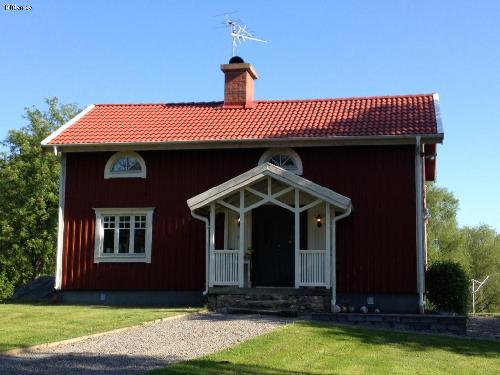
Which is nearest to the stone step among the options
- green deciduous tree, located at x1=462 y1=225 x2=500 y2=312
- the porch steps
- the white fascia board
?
the porch steps

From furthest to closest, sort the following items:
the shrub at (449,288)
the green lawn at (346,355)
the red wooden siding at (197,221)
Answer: the red wooden siding at (197,221) → the shrub at (449,288) → the green lawn at (346,355)

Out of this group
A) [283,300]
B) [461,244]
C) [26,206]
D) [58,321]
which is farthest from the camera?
[461,244]

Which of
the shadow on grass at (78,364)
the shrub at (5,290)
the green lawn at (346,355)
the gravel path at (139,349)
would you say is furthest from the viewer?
the shrub at (5,290)

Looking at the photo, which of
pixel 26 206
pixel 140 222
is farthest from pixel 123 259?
pixel 26 206

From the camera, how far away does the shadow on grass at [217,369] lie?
7.94 metres

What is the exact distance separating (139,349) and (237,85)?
12.1 metres

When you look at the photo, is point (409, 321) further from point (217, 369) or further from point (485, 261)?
point (485, 261)

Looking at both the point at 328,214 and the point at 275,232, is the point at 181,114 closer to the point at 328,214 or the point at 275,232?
the point at 275,232

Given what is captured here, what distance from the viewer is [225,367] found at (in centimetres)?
834

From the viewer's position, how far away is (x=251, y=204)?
1775cm

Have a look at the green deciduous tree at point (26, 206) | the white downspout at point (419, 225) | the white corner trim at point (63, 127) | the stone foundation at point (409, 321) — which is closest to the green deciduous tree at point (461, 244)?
the green deciduous tree at point (26, 206)

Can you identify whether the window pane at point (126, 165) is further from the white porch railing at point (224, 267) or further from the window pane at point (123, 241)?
the white porch railing at point (224, 267)

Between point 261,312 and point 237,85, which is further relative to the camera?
point 237,85

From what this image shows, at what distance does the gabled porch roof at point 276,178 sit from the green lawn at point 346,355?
3889 millimetres
